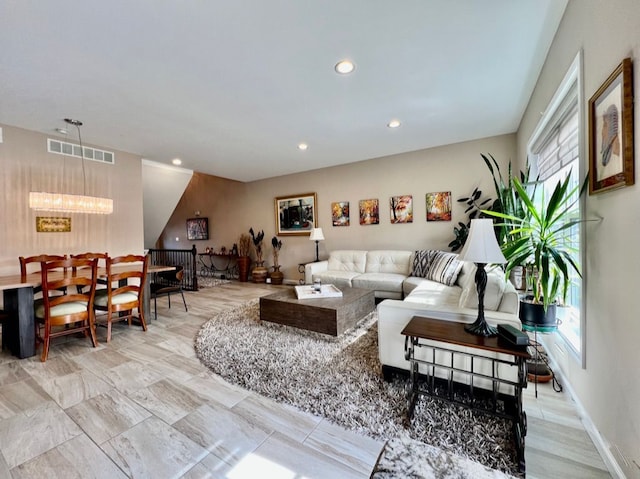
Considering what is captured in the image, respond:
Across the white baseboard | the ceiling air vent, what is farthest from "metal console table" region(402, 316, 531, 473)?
the ceiling air vent

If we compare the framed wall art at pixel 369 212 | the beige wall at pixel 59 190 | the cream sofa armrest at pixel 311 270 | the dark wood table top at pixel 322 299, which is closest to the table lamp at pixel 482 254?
the dark wood table top at pixel 322 299

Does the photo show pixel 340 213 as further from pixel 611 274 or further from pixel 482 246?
pixel 611 274

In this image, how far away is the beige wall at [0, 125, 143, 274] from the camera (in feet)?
11.6

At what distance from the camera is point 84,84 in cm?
255

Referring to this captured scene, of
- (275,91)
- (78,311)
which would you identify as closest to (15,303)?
(78,311)

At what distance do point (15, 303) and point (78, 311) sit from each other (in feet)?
1.68

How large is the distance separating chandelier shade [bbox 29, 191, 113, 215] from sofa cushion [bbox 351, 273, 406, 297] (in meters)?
3.81

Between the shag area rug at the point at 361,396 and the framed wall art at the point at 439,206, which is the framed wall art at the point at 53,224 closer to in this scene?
the shag area rug at the point at 361,396

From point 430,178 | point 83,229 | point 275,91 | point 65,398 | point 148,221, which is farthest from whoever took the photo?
point 148,221

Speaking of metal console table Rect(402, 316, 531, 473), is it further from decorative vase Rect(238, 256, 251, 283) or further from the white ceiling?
decorative vase Rect(238, 256, 251, 283)

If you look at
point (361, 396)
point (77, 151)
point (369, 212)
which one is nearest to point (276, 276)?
point (369, 212)

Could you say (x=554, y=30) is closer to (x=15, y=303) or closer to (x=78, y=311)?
(x=78, y=311)

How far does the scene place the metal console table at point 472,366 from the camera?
4.76 ft

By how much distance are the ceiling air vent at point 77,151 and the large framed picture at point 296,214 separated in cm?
326
